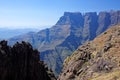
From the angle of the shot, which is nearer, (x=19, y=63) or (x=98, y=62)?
(x=19, y=63)

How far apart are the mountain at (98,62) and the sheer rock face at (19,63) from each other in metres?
25.7

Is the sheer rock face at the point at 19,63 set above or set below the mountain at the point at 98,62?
above

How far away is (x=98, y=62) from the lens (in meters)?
120

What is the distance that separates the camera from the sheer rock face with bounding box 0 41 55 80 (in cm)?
7525

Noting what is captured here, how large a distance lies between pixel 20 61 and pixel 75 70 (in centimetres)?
5075

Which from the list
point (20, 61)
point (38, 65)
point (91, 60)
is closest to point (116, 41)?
point (91, 60)

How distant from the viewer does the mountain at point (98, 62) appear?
108562 mm

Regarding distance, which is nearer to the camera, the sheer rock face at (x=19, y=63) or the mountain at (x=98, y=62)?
the sheer rock face at (x=19, y=63)

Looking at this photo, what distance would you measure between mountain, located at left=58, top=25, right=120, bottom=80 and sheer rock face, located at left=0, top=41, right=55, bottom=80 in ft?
84.2

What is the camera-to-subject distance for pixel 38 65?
89.4m

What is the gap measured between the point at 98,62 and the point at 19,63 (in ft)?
158

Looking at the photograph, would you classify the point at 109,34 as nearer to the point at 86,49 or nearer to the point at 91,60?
the point at 86,49

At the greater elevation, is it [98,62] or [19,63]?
[19,63]

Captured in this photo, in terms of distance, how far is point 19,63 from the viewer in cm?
8100
